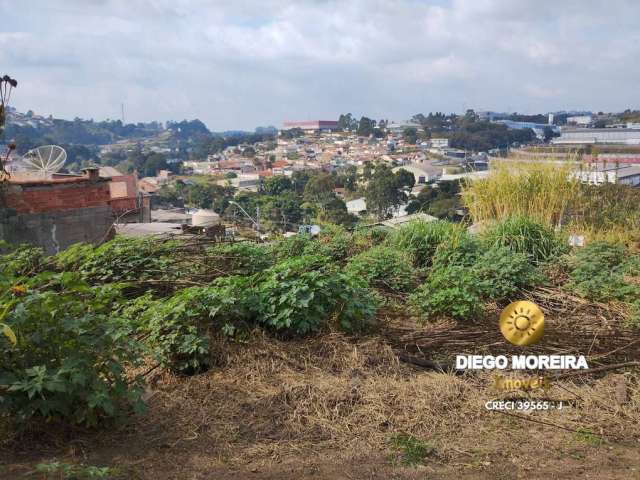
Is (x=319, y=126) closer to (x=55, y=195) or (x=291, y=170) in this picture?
(x=291, y=170)

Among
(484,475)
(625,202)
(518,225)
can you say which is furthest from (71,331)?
(625,202)

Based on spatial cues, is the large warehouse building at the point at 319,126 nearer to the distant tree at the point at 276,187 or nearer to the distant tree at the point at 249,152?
the distant tree at the point at 249,152

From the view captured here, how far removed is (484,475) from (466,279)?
223cm

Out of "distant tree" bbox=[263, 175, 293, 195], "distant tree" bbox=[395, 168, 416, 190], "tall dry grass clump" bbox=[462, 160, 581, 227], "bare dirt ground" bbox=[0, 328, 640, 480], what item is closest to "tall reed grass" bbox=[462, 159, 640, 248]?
"tall dry grass clump" bbox=[462, 160, 581, 227]

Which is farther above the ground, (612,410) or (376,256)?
(376,256)

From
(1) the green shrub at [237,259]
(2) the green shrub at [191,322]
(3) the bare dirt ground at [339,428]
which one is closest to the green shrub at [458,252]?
(1) the green shrub at [237,259]

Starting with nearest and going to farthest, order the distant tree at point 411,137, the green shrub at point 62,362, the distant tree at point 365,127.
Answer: the green shrub at point 62,362, the distant tree at point 411,137, the distant tree at point 365,127

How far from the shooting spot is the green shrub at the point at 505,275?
5.20 meters

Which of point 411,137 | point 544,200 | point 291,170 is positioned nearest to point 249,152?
point 411,137

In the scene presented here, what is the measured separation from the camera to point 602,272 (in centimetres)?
537

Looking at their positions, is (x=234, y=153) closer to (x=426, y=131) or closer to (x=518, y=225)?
(x=426, y=131)

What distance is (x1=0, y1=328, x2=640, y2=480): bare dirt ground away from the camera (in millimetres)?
2705

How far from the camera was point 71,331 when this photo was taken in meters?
2.79

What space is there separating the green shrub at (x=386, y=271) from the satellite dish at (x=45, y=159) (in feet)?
27.8
